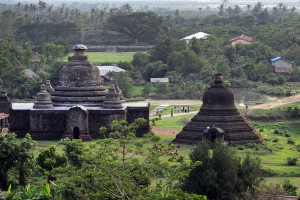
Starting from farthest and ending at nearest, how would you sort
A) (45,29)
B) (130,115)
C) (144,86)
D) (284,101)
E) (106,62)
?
(45,29), (106,62), (144,86), (284,101), (130,115)

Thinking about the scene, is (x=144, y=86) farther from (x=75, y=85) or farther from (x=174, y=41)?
(x=75, y=85)

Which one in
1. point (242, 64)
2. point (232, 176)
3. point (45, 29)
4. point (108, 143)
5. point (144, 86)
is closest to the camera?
point (108, 143)

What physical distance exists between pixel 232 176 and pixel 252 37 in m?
95.8

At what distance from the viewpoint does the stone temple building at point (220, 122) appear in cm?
5538

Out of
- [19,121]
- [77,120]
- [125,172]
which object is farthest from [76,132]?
[125,172]

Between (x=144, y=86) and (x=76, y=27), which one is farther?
(x=76, y=27)

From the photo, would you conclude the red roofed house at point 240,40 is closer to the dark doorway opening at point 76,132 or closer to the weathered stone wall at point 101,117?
the weathered stone wall at point 101,117

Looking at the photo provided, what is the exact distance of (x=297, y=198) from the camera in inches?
1369

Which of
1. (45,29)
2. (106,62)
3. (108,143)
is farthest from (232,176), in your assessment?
(45,29)

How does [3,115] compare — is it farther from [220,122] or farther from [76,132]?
[220,122]

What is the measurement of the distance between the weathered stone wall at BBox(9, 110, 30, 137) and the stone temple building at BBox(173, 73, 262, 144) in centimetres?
872

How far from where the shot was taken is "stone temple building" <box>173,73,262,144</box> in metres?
55.4

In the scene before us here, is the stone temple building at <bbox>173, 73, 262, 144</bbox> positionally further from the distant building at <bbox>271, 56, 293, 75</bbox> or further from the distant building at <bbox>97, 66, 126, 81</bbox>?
the distant building at <bbox>271, 56, 293, 75</bbox>

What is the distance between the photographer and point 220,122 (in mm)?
55781
